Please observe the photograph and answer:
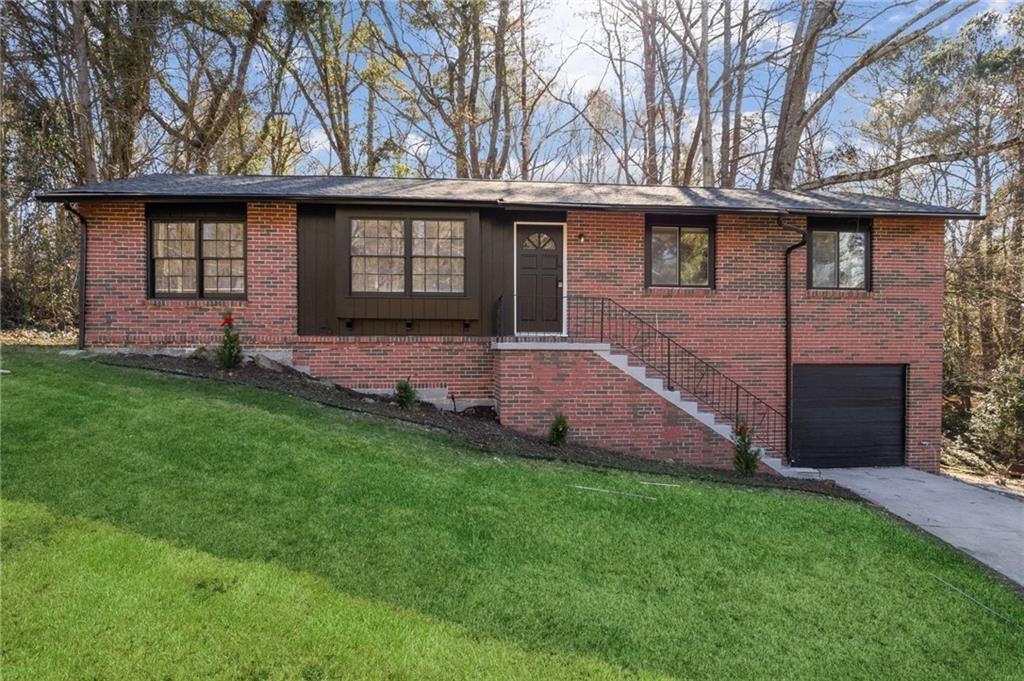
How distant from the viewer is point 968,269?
15.3 meters

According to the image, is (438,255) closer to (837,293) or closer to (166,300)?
(166,300)

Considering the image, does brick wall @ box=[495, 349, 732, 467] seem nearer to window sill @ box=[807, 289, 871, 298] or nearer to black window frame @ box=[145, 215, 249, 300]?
window sill @ box=[807, 289, 871, 298]

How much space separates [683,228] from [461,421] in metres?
5.29

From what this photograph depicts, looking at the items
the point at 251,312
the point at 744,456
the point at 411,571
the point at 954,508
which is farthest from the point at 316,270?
the point at 954,508

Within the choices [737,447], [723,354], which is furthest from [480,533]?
[723,354]

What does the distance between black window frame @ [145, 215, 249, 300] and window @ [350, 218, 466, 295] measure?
6.10 ft

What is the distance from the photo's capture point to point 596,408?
8.59m

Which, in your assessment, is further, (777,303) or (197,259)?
(777,303)

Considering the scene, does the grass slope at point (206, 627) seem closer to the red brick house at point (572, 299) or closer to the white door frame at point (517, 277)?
the red brick house at point (572, 299)

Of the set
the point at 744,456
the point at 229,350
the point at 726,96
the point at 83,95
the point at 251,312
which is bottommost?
the point at 744,456

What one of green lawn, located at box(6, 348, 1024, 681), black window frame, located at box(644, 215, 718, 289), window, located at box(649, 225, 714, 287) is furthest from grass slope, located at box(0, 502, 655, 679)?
window, located at box(649, 225, 714, 287)

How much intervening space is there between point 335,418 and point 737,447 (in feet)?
18.7

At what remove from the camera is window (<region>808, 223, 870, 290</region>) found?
9953mm

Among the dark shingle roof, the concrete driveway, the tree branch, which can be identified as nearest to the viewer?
the concrete driveway
